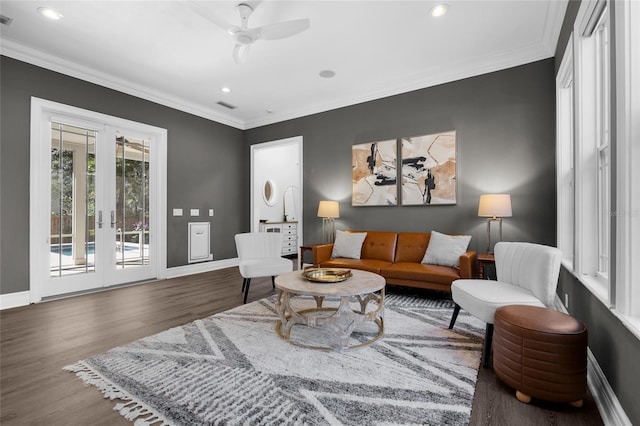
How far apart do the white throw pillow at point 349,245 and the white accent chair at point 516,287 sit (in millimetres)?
1905

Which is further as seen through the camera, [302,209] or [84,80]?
[302,209]

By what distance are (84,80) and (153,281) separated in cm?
305

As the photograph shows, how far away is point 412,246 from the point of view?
426cm

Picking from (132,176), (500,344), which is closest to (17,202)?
(132,176)

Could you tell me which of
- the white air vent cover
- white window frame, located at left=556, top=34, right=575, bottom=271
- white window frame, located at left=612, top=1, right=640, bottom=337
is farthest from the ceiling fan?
the white air vent cover

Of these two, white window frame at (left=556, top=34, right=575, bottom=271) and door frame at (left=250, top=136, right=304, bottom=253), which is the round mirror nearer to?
door frame at (left=250, top=136, right=304, bottom=253)

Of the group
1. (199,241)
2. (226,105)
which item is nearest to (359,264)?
(199,241)

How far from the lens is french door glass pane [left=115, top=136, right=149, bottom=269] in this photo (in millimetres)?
4672

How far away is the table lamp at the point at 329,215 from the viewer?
16.2ft

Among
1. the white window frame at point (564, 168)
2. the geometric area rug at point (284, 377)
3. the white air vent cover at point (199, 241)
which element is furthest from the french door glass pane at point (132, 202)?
the white window frame at point (564, 168)

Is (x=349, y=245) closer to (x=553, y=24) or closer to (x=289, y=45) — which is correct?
(x=289, y=45)

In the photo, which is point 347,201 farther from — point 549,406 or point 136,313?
point 549,406

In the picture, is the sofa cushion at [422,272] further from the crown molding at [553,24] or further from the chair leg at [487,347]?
the crown molding at [553,24]

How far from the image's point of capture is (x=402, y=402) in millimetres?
1736
